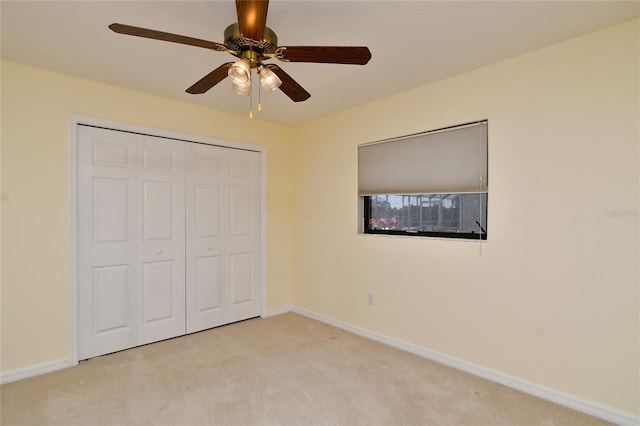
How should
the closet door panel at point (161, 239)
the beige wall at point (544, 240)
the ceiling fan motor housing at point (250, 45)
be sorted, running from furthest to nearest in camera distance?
the closet door panel at point (161, 239), the beige wall at point (544, 240), the ceiling fan motor housing at point (250, 45)

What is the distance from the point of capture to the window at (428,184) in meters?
2.72

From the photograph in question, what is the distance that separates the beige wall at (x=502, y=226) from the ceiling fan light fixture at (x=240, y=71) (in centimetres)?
181

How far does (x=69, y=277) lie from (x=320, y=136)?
2.80m

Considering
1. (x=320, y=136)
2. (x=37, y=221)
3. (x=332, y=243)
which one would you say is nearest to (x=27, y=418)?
(x=37, y=221)

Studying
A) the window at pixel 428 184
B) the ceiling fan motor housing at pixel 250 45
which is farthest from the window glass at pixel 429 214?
the ceiling fan motor housing at pixel 250 45

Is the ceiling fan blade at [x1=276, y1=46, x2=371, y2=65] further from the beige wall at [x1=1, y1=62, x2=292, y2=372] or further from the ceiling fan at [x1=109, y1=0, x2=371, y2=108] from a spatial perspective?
the beige wall at [x1=1, y1=62, x2=292, y2=372]

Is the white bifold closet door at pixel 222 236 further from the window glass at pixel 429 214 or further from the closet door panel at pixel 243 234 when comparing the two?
the window glass at pixel 429 214

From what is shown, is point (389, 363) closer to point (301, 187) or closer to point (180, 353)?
point (180, 353)

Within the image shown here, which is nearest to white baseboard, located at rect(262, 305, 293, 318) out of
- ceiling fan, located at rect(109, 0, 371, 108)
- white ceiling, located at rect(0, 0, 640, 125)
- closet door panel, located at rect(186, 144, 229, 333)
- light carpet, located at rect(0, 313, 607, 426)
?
closet door panel, located at rect(186, 144, 229, 333)

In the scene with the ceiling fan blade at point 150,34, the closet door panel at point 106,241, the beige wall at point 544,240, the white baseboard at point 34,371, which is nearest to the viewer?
the ceiling fan blade at point 150,34

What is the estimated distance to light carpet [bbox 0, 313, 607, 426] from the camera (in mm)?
2094

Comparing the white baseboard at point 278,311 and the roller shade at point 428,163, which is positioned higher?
the roller shade at point 428,163

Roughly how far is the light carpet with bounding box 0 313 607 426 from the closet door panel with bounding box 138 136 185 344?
302mm

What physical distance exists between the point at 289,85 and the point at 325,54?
380 millimetres
